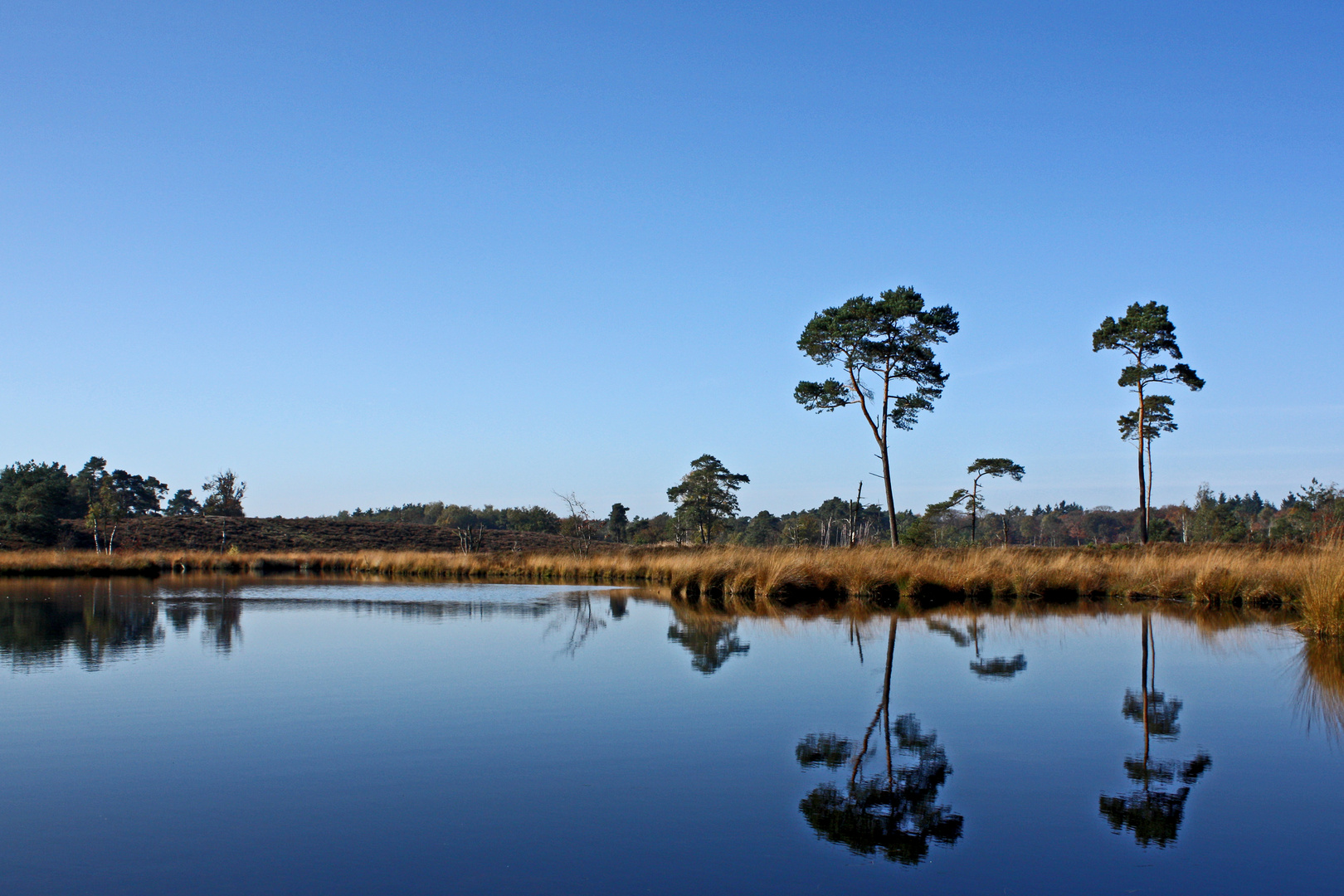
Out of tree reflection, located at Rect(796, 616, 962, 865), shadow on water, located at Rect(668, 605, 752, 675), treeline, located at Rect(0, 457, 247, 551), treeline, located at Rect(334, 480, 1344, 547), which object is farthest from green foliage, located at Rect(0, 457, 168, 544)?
tree reflection, located at Rect(796, 616, 962, 865)

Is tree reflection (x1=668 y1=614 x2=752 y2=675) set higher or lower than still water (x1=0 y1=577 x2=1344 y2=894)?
lower

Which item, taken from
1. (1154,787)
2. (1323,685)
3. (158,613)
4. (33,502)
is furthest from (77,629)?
(33,502)

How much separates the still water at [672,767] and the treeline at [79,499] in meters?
31.8

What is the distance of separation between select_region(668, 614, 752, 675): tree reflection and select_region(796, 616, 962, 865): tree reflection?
8.63ft

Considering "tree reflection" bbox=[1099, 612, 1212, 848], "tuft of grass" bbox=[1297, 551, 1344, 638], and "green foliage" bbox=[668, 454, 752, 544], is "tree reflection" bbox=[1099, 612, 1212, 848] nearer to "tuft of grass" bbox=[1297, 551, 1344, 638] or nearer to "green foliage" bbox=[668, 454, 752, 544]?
"tuft of grass" bbox=[1297, 551, 1344, 638]

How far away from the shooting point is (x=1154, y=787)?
430cm

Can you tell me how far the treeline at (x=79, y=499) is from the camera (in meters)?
42.8

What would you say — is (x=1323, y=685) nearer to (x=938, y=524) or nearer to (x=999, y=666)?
(x=999, y=666)

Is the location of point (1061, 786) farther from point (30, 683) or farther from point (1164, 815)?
point (30, 683)

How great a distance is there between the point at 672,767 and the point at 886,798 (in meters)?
1.07

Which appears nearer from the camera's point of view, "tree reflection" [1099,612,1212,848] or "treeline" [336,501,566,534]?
"tree reflection" [1099,612,1212,848]

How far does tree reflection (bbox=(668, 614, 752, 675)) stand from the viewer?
26.8ft

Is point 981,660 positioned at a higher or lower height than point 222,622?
higher

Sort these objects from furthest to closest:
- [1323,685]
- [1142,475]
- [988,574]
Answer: [1142,475] < [988,574] < [1323,685]
